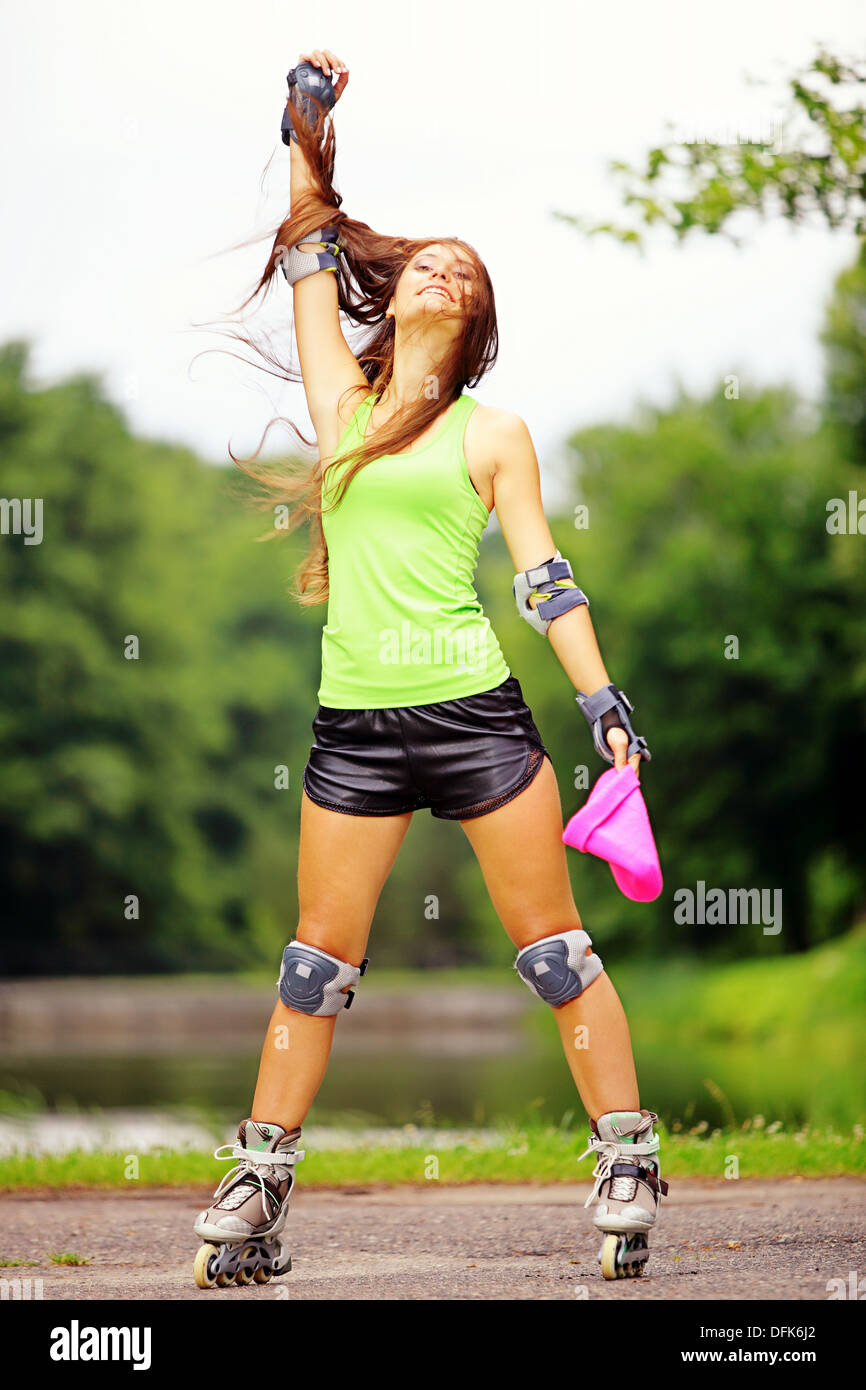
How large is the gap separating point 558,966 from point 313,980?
584 mm

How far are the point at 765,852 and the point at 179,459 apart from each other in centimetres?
1939

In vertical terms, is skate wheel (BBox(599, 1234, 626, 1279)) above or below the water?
below

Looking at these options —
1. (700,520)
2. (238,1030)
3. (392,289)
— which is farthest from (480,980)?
(392,289)

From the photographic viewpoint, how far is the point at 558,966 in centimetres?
364

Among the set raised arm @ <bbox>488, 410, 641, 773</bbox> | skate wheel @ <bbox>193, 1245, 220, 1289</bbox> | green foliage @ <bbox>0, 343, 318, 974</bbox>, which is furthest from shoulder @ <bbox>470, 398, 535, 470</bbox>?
green foliage @ <bbox>0, 343, 318, 974</bbox>

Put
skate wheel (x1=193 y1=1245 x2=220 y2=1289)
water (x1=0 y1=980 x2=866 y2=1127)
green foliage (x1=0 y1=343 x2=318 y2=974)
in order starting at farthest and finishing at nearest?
green foliage (x1=0 y1=343 x2=318 y2=974), water (x1=0 y1=980 x2=866 y2=1127), skate wheel (x1=193 y1=1245 x2=220 y2=1289)

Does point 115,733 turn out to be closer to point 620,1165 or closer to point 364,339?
point 364,339

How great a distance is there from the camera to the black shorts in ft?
12.0

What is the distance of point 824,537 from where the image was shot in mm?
25625

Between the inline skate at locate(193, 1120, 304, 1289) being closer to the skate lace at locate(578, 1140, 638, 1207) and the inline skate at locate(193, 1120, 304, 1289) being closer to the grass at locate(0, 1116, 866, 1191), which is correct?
the skate lace at locate(578, 1140, 638, 1207)

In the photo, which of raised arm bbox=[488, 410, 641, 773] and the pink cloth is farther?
raised arm bbox=[488, 410, 641, 773]

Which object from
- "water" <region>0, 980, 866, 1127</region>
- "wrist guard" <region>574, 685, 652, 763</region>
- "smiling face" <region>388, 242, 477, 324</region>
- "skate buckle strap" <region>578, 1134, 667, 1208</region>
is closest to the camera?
"skate buckle strap" <region>578, 1134, 667, 1208</region>

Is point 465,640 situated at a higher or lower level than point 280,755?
lower
